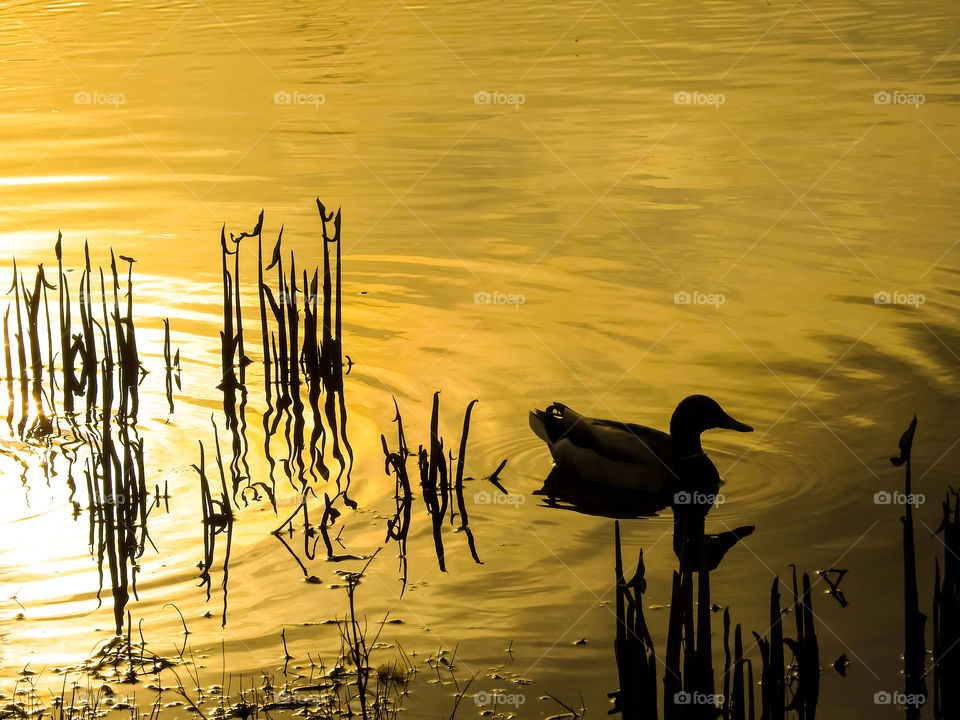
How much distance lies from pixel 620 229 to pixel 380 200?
3.01 meters

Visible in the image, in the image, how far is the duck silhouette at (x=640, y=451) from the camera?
27.3ft

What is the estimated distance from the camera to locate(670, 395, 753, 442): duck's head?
27.8ft

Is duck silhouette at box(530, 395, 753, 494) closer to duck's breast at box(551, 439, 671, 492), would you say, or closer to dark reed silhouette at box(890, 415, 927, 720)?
duck's breast at box(551, 439, 671, 492)

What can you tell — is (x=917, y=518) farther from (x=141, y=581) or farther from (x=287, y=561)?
(x=141, y=581)

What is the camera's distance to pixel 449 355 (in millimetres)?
10508

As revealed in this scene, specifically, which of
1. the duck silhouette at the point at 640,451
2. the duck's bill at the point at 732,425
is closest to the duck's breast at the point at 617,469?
the duck silhouette at the point at 640,451

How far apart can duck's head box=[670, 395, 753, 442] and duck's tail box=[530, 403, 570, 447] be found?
752 mm

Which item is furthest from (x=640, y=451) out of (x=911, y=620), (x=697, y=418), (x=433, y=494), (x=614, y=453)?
(x=911, y=620)

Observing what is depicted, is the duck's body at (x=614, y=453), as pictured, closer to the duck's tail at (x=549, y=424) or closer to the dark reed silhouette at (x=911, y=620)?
the duck's tail at (x=549, y=424)

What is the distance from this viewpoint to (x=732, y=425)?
8609 mm

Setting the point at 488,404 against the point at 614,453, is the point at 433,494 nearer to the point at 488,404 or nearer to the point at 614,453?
the point at 614,453

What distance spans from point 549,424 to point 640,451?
0.70 m

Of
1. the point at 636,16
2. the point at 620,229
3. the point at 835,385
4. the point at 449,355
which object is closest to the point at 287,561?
the point at 449,355

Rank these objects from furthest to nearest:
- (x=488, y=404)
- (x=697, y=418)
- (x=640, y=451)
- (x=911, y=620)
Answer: (x=488, y=404) < (x=697, y=418) < (x=640, y=451) < (x=911, y=620)
